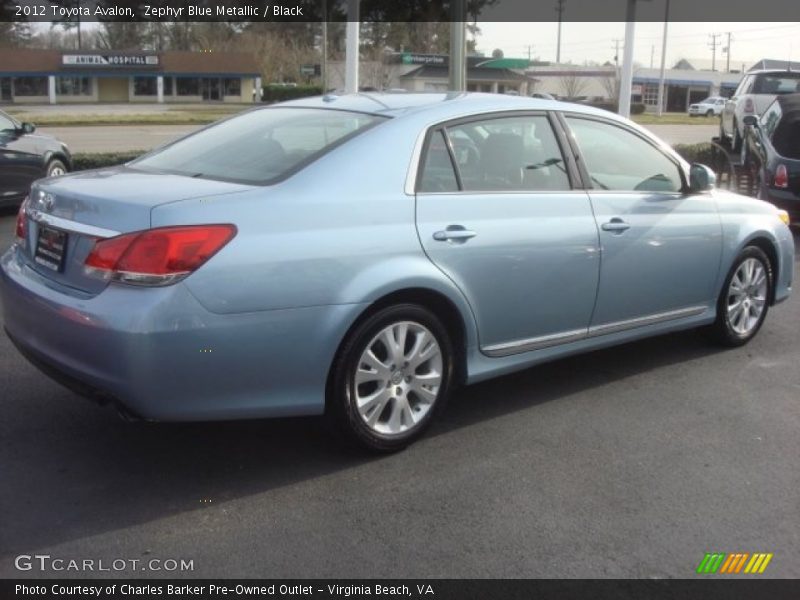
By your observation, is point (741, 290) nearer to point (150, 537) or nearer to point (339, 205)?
point (339, 205)

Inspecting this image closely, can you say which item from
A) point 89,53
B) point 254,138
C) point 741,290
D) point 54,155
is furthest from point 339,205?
point 89,53

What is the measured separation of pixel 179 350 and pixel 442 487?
4.23 ft

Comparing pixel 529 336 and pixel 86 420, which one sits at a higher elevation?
pixel 529 336

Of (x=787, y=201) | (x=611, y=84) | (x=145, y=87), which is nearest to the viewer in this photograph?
(x=787, y=201)

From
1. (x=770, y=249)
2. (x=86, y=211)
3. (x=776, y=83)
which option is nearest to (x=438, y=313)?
(x=86, y=211)

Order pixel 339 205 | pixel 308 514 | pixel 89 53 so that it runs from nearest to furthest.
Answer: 1. pixel 308 514
2. pixel 339 205
3. pixel 89 53

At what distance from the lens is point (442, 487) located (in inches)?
148

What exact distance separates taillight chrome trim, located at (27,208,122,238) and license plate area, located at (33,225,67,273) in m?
0.03

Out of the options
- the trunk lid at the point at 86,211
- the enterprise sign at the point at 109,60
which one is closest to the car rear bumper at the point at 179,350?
the trunk lid at the point at 86,211

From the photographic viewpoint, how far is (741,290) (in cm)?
577

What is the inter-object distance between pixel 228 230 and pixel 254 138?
1.11 meters

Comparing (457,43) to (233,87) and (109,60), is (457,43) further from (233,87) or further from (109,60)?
(109,60)
